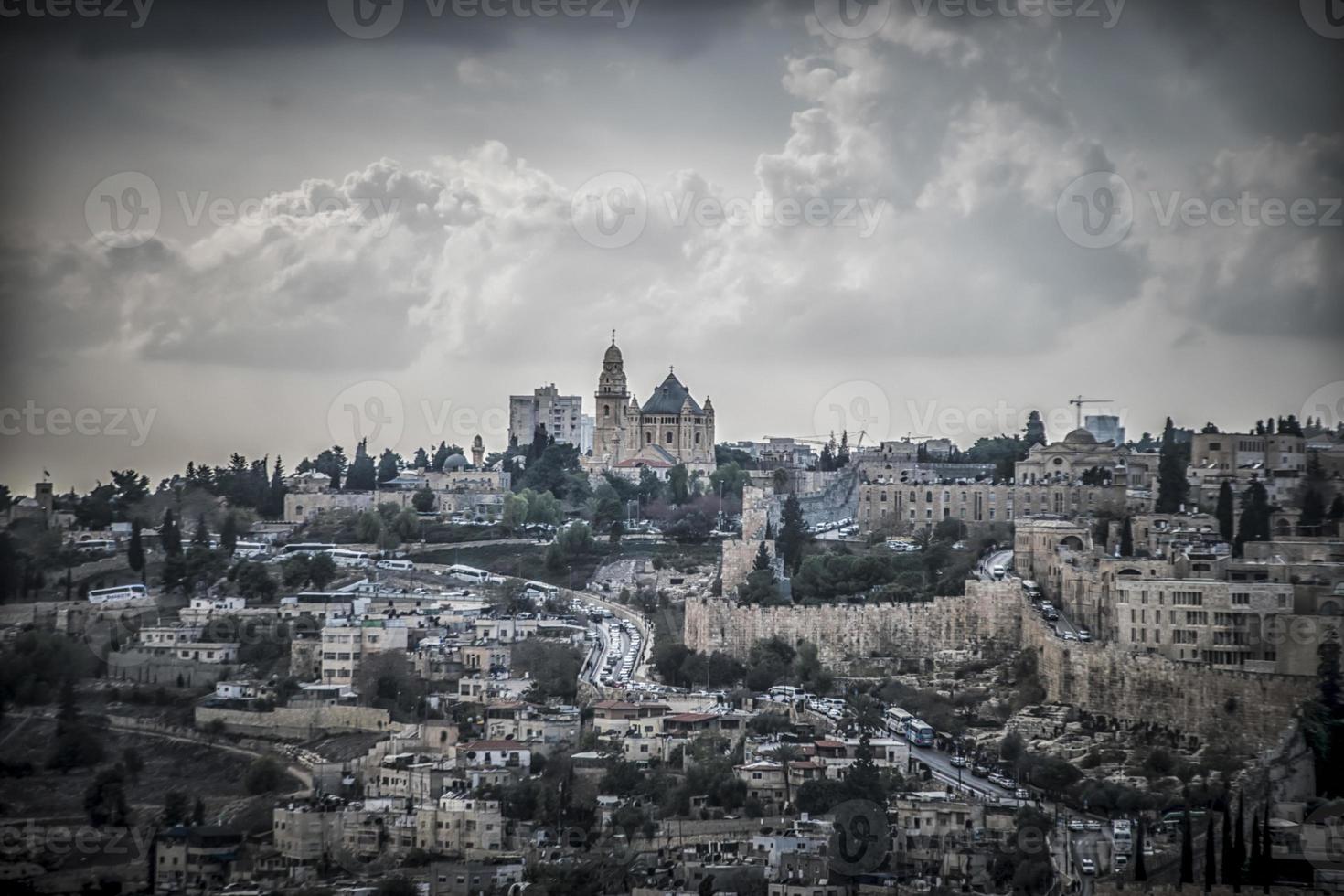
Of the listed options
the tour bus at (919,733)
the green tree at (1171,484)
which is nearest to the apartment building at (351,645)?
the tour bus at (919,733)

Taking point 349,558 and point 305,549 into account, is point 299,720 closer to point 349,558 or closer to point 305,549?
point 349,558

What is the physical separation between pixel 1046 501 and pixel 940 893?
16.0 metres

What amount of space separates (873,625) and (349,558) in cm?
1437

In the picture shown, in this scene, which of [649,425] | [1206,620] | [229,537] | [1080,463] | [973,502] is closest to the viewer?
[1206,620]

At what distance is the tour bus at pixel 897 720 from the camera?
3212cm

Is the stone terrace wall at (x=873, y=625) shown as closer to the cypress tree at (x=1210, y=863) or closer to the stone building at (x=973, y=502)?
the stone building at (x=973, y=502)

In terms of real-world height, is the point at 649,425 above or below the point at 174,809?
above

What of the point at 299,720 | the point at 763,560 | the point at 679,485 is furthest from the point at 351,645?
the point at 679,485

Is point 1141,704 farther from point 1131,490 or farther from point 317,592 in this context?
point 317,592

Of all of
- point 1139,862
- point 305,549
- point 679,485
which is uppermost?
point 679,485

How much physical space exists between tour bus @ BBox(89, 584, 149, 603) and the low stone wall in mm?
7074

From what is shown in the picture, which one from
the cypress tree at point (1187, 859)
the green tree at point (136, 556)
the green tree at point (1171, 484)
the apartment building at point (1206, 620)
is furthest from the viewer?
the green tree at point (136, 556)

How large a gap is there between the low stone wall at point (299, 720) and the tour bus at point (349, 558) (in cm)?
1048

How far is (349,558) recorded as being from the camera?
47531 mm
